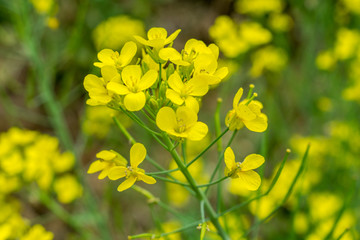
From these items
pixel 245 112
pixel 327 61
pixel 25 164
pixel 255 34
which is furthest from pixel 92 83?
pixel 327 61

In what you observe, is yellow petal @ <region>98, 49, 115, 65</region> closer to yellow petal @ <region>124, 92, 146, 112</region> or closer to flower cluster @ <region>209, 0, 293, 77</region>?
yellow petal @ <region>124, 92, 146, 112</region>

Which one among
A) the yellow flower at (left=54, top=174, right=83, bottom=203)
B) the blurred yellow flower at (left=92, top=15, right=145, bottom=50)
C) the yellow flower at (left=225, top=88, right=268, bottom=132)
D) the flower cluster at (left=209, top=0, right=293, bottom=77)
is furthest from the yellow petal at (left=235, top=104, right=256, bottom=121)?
the blurred yellow flower at (left=92, top=15, right=145, bottom=50)

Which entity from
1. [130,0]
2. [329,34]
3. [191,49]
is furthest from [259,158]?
[130,0]

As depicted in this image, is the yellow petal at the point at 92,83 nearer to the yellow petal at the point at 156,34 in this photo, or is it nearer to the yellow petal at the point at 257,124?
the yellow petal at the point at 156,34

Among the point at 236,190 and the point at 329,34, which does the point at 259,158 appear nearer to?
the point at 236,190

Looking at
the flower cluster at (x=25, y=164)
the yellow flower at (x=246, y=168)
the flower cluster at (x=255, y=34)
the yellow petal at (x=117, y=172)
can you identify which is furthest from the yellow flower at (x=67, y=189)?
the yellow flower at (x=246, y=168)

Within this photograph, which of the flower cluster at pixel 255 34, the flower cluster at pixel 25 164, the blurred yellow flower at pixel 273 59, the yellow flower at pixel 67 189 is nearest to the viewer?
the flower cluster at pixel 25 164
